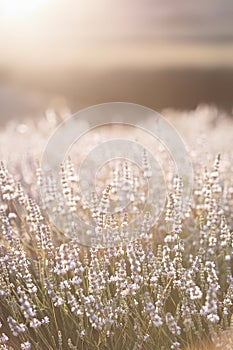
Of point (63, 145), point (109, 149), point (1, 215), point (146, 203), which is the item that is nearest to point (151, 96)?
point (63, 145)

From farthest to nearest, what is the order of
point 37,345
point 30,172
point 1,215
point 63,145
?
point 63,145
point 30,172
point 1,215
point 37,345

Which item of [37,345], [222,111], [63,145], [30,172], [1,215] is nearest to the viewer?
[37,345]

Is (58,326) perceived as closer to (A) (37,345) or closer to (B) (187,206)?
(A) (37,345)

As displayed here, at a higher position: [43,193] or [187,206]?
[43,193]

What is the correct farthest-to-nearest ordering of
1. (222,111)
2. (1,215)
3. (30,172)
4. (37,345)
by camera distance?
(222,111) → (30,172) → (1,215) → (37,345)

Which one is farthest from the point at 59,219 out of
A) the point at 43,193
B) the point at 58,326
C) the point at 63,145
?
the point at 63,145

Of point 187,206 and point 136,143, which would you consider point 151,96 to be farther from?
point 187,206

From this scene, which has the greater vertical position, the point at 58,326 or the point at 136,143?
the point at 136,143

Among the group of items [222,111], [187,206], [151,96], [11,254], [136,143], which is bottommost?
[11,254]

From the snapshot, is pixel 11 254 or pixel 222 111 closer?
pixel 11 254
